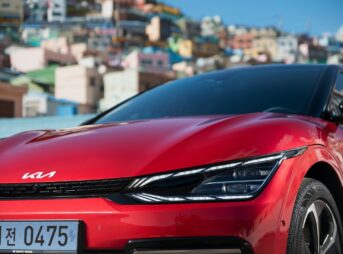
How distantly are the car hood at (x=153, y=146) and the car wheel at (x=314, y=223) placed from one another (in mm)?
211

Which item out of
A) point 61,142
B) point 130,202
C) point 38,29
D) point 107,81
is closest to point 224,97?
point 61,142

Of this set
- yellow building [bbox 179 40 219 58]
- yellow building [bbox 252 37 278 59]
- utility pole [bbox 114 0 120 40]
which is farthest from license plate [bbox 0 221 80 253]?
yellow building [bbox 252 37 278 59]

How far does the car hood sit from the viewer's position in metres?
2.02

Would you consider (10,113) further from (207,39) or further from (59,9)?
(207,39)

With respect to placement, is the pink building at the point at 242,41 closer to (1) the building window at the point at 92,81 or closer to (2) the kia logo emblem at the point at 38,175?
(1) the building window at the point at 92,81

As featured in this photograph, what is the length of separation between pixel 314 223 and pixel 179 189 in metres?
0.65

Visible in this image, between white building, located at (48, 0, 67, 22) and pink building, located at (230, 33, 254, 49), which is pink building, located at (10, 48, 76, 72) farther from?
pink building, located at (230, 33, 254, 49)

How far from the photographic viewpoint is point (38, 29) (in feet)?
331

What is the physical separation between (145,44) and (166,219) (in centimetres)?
11221

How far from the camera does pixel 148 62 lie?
260 feet

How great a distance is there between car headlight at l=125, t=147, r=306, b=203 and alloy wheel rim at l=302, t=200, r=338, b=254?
0.30m

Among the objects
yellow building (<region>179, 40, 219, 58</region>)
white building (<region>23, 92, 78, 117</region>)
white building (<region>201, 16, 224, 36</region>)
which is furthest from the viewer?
white building (<region>201, 16, 224, 36</region>)

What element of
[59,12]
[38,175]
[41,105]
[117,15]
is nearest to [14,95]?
[38,175]

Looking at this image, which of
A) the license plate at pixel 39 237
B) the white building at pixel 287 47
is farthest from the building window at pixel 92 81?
the white building at pixel 287 47
